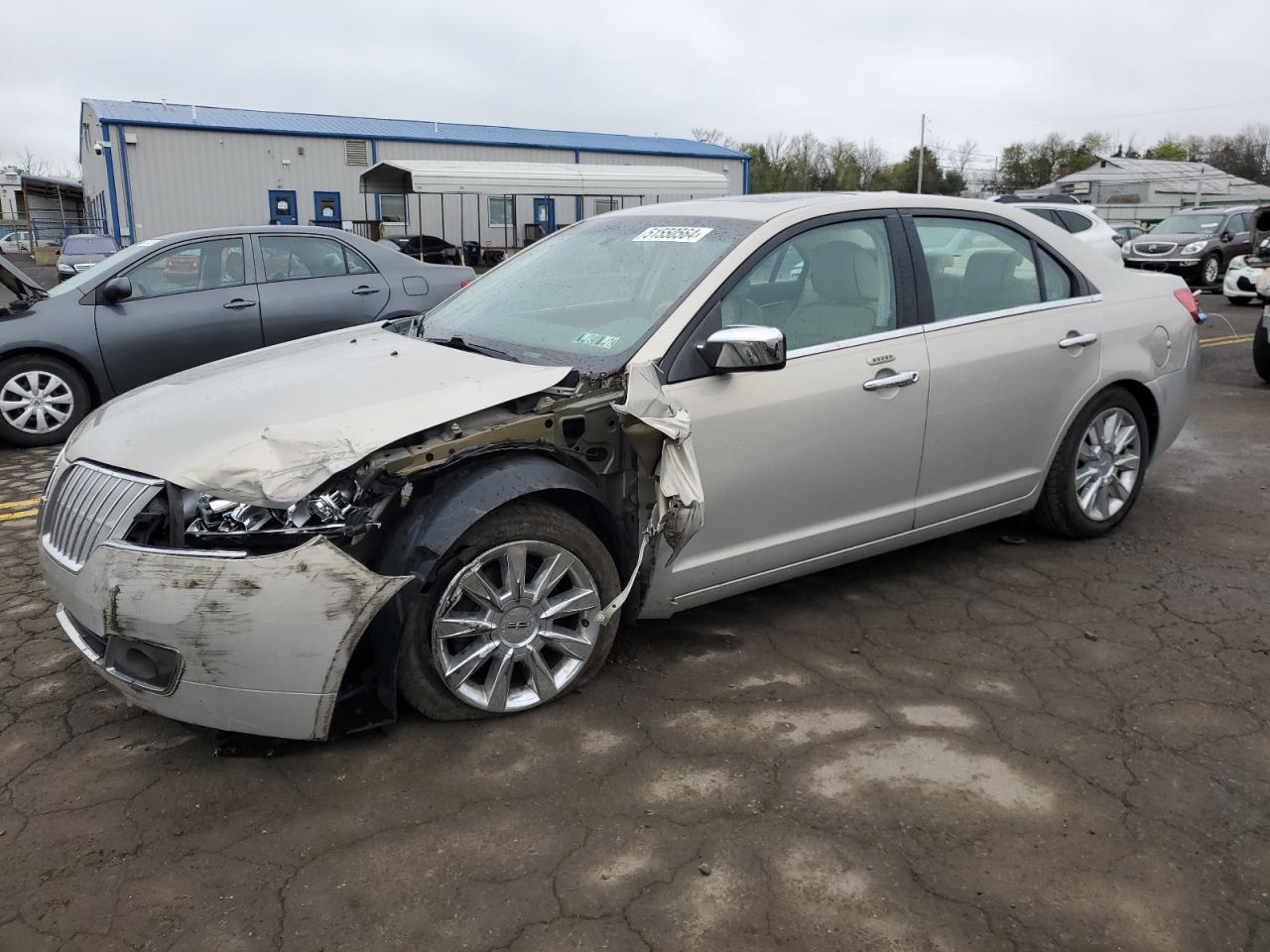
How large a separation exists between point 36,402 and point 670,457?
19.7 feet

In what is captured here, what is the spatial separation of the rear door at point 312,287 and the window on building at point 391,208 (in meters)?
24.8

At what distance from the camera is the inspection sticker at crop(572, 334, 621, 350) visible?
3.43m

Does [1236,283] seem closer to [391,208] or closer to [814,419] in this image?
[814,419]

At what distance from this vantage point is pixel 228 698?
274 centimetres

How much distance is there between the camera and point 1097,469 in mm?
4711

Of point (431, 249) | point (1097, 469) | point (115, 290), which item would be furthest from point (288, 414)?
point (431, 249)

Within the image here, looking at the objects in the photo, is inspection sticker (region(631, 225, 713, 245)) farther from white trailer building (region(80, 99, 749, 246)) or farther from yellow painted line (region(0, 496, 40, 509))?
white trailer building (region(80, 99, 749, 246))

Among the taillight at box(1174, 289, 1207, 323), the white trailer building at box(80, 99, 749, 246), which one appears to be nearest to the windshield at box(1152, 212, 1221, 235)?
the white trailer building at box(80, 99, 749, 246)

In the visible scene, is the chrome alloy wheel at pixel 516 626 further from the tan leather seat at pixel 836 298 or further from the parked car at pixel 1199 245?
the parked car at pixel 1199 245

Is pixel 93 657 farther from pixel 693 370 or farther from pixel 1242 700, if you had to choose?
pixel 1242 700

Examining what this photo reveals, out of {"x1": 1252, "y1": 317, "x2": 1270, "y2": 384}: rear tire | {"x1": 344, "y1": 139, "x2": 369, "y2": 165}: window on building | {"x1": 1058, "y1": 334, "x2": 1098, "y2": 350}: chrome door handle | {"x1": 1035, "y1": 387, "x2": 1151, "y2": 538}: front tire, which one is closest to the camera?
{"x1": 1058, "y1": 334, "x2": 1098, "y2": 350}: chrome door handle

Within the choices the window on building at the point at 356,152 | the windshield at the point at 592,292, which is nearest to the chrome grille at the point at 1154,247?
the windshield at the point at 592,292

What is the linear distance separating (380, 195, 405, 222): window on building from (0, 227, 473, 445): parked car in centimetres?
2506

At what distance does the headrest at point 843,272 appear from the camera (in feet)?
12.5
